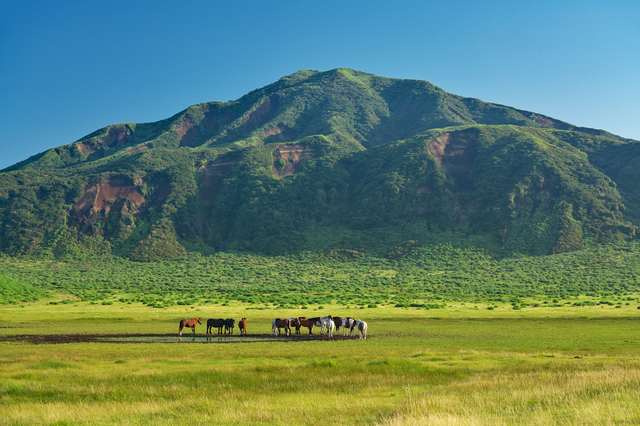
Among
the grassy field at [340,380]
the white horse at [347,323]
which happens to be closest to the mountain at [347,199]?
the white horse at [347,323]

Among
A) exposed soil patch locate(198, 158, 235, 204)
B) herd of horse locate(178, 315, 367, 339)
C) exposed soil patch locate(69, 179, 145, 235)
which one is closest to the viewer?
herd of horse locate(178, 315, 367, 339)

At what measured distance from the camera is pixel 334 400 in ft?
43.5

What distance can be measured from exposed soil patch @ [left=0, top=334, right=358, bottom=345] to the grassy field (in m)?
2.06

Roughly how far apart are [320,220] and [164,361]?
475ft

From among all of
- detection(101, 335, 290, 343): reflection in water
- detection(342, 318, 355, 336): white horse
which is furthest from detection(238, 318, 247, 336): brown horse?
detection(342, 318, 355, 336): white horse

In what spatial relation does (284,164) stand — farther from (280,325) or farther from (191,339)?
(191,339)

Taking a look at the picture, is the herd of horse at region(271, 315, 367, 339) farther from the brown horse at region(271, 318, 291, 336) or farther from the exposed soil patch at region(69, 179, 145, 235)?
the exposed soil patch at region(69, 179, 145, 235)

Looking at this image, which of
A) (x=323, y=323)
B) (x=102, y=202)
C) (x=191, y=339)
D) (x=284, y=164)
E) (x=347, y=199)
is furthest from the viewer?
(x=284, y=164)

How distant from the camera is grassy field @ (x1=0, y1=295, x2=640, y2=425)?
1116 cm

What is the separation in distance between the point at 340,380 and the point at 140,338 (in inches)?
894

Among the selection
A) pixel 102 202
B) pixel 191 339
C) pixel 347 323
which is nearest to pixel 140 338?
pixel 191 339

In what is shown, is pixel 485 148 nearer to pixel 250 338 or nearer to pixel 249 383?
pixel 250 338

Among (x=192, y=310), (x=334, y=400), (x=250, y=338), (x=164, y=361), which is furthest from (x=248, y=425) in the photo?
(x=192, y=310)

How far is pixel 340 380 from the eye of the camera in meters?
16.8
